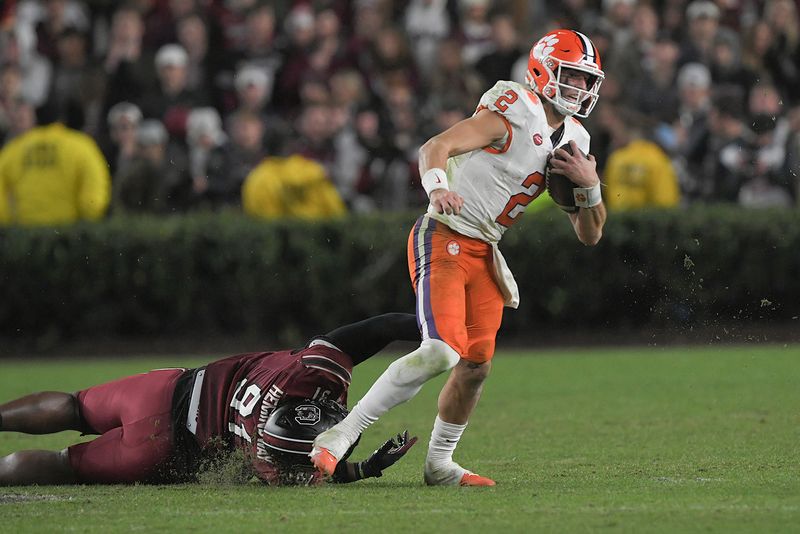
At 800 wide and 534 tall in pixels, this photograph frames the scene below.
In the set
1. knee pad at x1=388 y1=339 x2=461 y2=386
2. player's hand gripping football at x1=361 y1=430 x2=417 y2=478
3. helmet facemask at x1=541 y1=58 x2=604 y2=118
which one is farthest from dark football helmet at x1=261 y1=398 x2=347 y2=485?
helmet facemask at x1=541 y1=58 x2=604 y2=118

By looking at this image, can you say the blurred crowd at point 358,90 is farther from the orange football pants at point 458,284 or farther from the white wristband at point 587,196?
the orange football pants at point 458,284

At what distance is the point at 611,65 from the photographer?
16672 millimetres

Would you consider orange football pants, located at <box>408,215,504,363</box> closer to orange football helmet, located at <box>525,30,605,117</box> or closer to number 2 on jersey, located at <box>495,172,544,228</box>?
number 2 on jersey, located at <box>495,172,544,228</box>

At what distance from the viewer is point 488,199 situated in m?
7.09

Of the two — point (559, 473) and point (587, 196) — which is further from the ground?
point (587, 196)

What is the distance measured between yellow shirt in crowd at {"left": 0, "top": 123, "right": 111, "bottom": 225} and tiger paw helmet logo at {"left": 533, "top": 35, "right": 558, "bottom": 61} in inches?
312

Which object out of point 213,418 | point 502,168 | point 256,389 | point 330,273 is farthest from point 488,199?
point 330,273

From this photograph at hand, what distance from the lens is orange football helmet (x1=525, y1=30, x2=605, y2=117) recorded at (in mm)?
7164

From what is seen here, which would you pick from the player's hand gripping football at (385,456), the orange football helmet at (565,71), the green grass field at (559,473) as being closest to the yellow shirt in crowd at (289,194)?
the green grass field at (559,473)

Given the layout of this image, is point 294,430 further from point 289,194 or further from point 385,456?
point 289,194

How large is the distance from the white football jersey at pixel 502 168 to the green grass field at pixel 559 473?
1.34 m

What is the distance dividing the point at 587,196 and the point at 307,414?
1.81m

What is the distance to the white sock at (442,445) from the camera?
23.3 ft

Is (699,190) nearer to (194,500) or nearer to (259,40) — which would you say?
(259,40)
